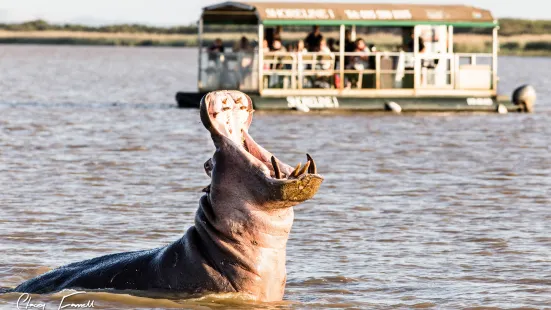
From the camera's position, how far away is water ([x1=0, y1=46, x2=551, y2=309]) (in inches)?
349

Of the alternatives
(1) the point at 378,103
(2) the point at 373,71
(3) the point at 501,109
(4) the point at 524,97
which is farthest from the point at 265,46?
Result: (4) the point at 524,97

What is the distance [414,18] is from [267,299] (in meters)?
19.9

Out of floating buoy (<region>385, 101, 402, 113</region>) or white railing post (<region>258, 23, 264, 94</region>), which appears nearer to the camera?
white railing post (<region>258, 23, 264, 94</region>)

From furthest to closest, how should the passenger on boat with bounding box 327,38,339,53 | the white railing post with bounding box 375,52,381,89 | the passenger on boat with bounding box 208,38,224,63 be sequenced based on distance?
1. the passenger on boat with bounding box 327,38,339,53
2. the passenger on boat with bounding box 208,38,224,63
3. the white railing post with bounding box 375,52,381,89

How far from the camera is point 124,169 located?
16094mm

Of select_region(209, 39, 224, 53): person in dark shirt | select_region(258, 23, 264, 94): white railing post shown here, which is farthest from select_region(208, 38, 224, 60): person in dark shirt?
select_region(258, 23, 264, 94): white railing post

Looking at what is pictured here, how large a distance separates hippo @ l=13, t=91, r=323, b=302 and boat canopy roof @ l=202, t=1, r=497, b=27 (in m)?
18.8

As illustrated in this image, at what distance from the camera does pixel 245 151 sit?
6.52m

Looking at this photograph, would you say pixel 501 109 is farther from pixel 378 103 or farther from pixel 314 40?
pixel 314 40

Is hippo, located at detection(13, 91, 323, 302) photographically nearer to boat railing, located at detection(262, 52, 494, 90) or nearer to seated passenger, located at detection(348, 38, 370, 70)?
boat railing, located at detection(262, 52, 494, 90)

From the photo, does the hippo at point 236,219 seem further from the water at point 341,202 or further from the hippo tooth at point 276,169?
the water at point 341,202

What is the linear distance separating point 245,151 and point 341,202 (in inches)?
264

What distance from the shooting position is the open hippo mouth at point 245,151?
6.35 meters

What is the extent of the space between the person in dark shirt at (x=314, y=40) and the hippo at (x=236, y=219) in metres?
19.2
